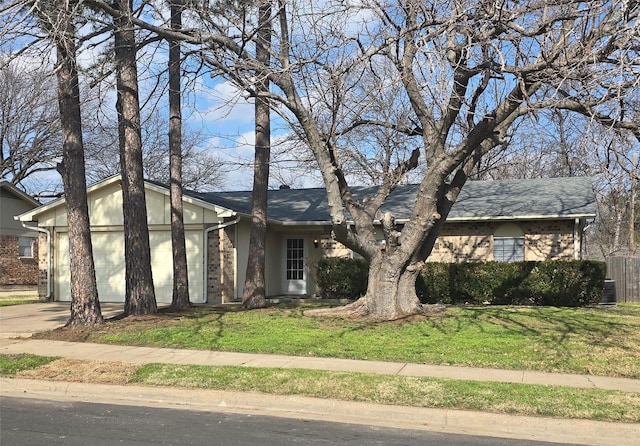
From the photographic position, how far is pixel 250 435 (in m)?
6.30

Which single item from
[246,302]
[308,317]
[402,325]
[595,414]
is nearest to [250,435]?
[595,414]

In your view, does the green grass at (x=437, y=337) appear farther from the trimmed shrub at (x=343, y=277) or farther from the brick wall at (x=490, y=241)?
the brick wall at (x=490, y=241)

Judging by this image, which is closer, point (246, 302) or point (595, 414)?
point (595, 414)

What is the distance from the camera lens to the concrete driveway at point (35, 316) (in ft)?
42.8

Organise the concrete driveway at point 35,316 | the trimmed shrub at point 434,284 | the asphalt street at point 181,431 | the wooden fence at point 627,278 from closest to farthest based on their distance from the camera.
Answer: the asphalt street at point 181,431 < the concrete driveway at point 35,316 < the trimmed shrub at point 434,284 < the wooden fence at point 627,278

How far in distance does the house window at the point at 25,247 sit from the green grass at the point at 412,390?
2607cm

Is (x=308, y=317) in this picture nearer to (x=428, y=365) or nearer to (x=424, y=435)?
→ (x=428, y=365)

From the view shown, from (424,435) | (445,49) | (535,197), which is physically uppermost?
(445,49)

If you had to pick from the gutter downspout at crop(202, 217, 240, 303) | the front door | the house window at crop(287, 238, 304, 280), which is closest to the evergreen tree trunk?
the gutter downspout at crop(202, 217, 240, 303)

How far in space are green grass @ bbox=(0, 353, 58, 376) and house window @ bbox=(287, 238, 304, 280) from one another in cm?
1224

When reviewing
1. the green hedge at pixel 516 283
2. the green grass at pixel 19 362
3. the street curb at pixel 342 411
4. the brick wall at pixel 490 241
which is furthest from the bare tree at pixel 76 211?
the brick wall at pixel 490 241

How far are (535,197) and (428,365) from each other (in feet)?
41.6

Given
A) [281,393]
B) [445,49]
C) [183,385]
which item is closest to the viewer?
[281,393]

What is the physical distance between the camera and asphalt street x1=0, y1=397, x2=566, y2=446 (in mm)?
6059
